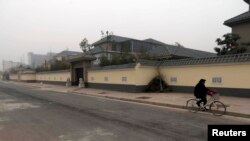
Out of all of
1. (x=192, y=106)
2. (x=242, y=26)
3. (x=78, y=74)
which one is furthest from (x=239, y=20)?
(x=78, y=74)

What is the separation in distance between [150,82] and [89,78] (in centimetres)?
1169

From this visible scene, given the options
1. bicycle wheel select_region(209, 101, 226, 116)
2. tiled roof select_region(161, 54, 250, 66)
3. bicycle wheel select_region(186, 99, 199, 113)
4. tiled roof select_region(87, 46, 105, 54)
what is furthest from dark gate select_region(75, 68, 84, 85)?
bicycle wheel select_region(209, 101, 226, 116)

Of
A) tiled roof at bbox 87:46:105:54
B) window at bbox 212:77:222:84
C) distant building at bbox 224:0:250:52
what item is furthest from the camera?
tiled roof at bbox 87:46:105:54

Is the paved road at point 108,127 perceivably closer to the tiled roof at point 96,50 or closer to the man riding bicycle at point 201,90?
A: the man riding bicycle at point 201,90

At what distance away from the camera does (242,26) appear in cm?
2305

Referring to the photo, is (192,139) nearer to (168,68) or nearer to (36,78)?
(168,68)

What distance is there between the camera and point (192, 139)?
7.04 meters

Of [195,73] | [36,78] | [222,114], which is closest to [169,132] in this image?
[222,114]

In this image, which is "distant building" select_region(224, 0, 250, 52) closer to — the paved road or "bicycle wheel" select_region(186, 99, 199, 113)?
"bicycle wheel" select_region(186, 99, 199, 113)

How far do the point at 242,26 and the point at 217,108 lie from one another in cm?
1515

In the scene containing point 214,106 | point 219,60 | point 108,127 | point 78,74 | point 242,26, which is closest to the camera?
point 108,127

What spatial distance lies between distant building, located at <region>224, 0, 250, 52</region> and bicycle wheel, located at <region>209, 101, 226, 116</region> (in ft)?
45.7

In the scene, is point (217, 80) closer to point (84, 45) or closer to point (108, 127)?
point (108, 127)

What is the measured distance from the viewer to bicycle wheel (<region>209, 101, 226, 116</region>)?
11.0m
